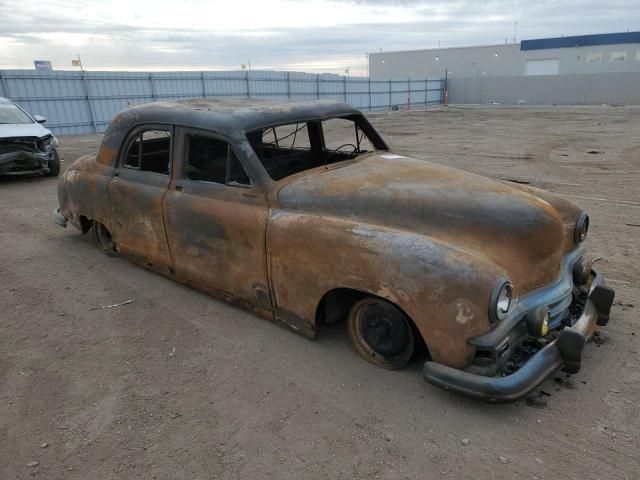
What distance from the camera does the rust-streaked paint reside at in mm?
2664

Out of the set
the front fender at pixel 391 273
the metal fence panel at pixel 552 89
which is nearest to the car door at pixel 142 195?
the front fender at pixel 391 273

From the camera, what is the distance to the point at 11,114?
9.96 m

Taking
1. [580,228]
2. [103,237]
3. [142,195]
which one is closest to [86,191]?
[103,237]

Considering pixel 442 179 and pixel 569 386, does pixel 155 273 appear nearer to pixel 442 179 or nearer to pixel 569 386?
pixel 442 179

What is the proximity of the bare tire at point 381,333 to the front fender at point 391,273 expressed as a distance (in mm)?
201

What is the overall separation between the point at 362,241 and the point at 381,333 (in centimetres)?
64

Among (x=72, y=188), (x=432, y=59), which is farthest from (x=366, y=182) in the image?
(x=432, y=59)

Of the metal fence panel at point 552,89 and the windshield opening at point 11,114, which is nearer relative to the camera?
the windshield opening at point 11,114

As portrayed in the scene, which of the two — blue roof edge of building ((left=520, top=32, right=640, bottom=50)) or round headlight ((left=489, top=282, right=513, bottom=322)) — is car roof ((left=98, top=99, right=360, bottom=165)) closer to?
round headlight ((left=489, top=282, right=513, bottom=322))

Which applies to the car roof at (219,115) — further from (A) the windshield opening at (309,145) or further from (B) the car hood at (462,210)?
(B) the car hood at (462,210)

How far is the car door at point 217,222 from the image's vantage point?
3.52m

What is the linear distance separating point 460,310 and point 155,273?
3.38 metres

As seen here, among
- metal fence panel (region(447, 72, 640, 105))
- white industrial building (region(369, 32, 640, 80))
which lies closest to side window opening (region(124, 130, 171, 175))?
metal fence panel (region(447, 72, 640, 105))

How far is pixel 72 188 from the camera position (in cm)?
523
